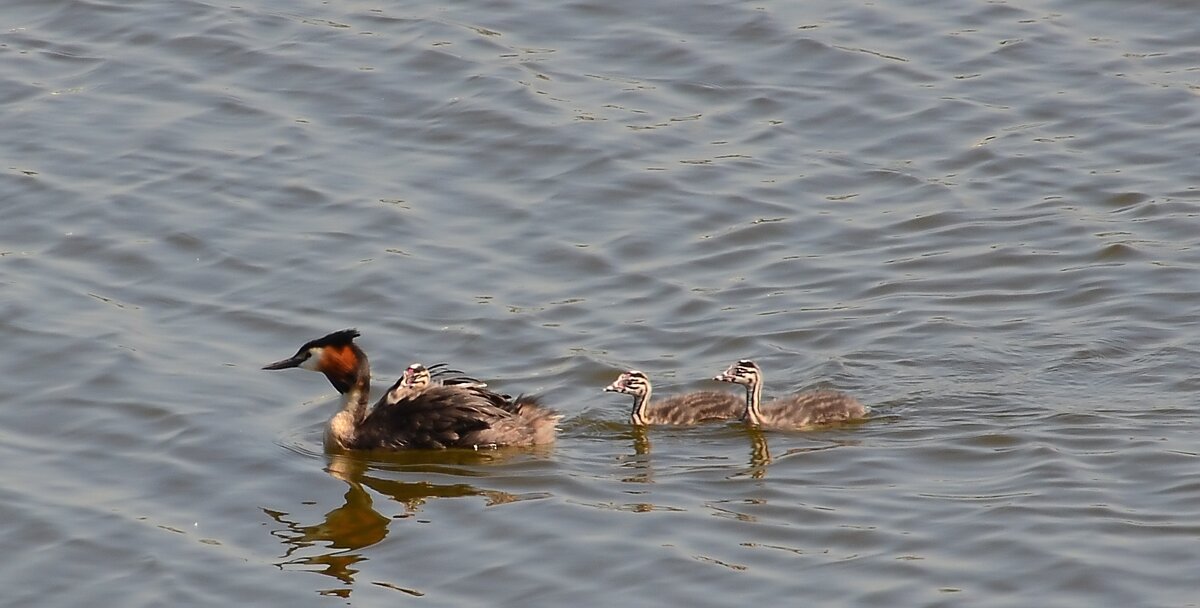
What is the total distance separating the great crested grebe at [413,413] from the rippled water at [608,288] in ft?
0.50

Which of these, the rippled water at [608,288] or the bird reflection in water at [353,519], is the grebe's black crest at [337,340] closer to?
the rippled water at [608,288]

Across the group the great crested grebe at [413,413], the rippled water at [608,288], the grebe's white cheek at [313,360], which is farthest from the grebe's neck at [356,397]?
the rippled water at [608,288]

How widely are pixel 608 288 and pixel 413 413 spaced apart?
7.24 feet

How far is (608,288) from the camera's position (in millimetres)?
13008

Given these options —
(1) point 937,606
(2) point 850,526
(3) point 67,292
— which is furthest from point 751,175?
(1) point 937,606

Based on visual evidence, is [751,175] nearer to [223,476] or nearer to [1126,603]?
[223,476]

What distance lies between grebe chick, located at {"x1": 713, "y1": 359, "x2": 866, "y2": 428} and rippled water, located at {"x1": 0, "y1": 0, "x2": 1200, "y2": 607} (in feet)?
0.43

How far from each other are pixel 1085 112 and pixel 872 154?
1.70 metres

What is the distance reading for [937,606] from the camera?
8.48 m

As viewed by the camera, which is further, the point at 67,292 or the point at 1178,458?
the point at 67,292

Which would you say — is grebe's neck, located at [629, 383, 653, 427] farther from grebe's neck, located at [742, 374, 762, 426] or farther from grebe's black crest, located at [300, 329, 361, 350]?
grebe's black crest, located at [300, 329, 361, 350]

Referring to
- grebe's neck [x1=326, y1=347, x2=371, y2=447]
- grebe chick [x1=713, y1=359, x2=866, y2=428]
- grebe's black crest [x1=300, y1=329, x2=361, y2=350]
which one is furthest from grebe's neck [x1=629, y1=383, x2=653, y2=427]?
grebe's black crest [x1=300, y1=329, x2=361, y2=350]

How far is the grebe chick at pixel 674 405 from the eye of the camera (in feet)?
36.7

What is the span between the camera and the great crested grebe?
11008 mm
